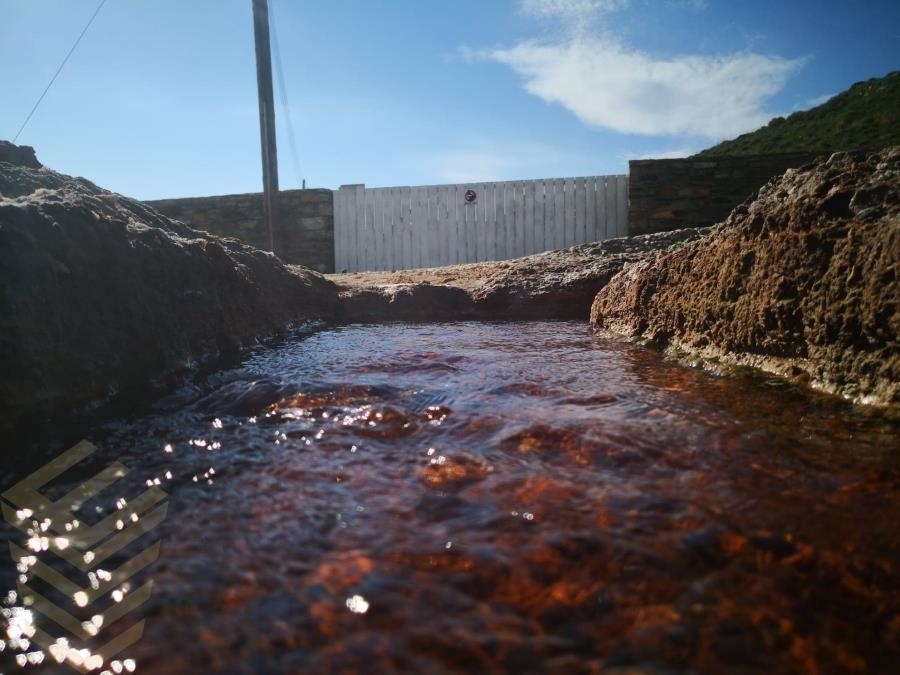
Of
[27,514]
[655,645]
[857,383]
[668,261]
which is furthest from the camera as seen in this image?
[668,261]

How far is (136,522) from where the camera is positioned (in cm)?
113

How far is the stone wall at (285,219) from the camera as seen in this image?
10.1 m

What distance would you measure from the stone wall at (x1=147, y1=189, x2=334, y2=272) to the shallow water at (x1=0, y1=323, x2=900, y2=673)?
869cm

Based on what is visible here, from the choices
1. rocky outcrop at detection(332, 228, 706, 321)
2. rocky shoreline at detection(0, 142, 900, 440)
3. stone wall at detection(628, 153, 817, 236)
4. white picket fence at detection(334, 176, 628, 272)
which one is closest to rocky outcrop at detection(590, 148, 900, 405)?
rocky shoreline at detection(0, 142, 900, 440)

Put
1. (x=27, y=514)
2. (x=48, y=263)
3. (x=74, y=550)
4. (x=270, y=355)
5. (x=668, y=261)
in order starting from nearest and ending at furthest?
(x=74, y=550) → (x=27, y=514) → (x=48, y=263) → (x=270, y=355) → (x=668, y=261)

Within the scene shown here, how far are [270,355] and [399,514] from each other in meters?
1.93

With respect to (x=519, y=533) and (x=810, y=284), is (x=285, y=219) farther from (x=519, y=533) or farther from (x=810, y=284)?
(x=519, y=533)

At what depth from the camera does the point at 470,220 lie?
10.1m

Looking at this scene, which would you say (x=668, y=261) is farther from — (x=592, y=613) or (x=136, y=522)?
(x=136, y=522)

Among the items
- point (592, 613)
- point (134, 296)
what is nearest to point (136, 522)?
point (592, 613)

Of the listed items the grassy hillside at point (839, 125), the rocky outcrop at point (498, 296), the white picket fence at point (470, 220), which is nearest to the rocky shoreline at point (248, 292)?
the rocky outcrop at point (498, 296)

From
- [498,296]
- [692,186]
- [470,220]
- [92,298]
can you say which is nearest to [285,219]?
Result: [470,220]

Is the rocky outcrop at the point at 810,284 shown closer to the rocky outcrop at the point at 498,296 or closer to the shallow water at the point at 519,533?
the shallow water at the point at 519,533

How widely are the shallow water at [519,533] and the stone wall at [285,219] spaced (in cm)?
869
